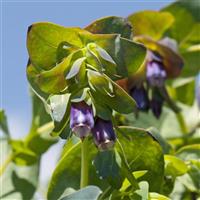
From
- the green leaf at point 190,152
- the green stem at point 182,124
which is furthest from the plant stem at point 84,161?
the green stem at point 182,124

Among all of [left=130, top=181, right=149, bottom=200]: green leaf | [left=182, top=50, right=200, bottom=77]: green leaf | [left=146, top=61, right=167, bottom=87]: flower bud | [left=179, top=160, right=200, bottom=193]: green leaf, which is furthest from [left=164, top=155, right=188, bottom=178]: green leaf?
[left=182, top=50, right=200, bottom=77]: green leaf

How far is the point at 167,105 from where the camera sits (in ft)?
4.55

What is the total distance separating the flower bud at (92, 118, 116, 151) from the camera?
78 centimetres

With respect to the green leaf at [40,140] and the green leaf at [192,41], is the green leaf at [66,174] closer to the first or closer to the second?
the green leaf at [40,140]

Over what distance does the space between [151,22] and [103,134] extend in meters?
0.60

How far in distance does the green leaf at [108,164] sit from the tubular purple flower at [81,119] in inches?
2.7

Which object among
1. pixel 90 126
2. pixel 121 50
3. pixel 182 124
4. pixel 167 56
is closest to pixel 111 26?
pixel 121 50

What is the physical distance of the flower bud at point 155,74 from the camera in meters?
1.18

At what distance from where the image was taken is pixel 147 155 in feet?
2.96

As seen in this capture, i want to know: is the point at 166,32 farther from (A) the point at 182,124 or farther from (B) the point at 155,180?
(B) the point at 155,180

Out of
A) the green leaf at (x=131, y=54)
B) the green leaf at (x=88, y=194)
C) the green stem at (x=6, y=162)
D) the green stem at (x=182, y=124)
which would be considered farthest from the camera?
the green stem at (x=182, y=124)

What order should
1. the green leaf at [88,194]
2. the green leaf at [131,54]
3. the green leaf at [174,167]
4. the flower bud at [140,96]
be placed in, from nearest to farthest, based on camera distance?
the green leaf at [88,194] < the green leaf at [131,54] < the green leaf at [174,167] < the flower bud at [140,96]

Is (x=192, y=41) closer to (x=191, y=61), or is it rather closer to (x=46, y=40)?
(x=191, y=61)

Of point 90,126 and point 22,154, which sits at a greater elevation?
point 90,126
